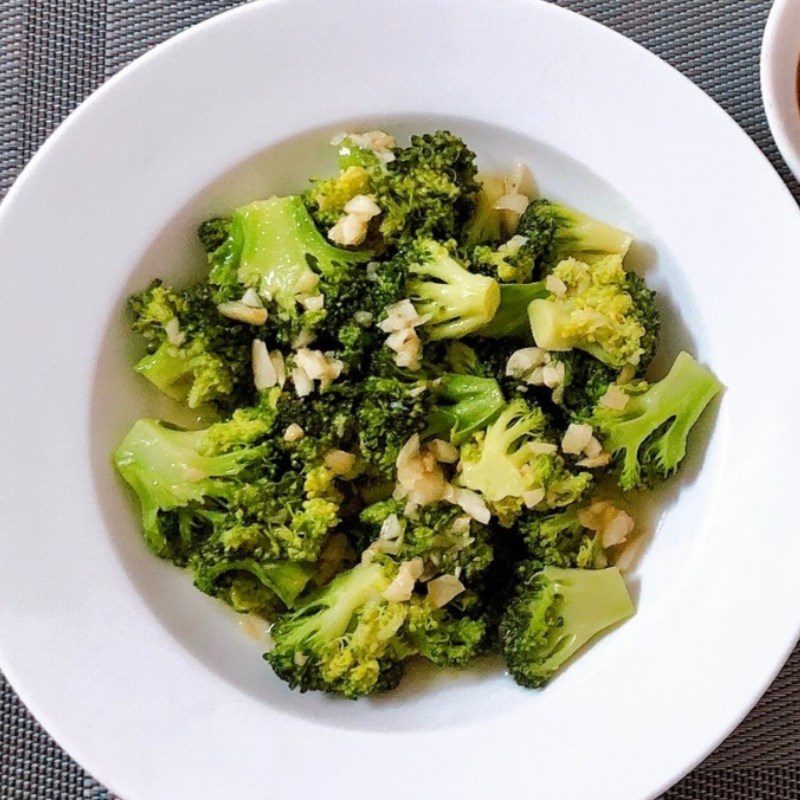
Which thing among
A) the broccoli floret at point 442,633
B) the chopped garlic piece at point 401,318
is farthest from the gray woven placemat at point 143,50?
the chopped garlic piece at point 401,318

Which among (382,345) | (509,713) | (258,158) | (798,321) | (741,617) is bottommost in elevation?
(509,713)

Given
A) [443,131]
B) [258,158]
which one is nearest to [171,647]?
[258,158]

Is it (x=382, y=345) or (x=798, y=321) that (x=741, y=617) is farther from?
(x=382, y=345)

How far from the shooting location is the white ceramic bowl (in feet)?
6.24

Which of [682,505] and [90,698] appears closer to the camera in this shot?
[90,698]

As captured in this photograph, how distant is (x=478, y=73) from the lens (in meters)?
1.84

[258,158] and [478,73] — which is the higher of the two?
[478,73]

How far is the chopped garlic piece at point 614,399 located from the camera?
73.2 inches

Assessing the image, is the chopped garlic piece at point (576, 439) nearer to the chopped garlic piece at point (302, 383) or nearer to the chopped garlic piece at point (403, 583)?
the chopped garlic piece at point (403, 583)

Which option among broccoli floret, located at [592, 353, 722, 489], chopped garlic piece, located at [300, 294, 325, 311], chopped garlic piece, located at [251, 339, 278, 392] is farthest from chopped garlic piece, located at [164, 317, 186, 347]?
broccoli floret, located at [592, 353, 722, 489]

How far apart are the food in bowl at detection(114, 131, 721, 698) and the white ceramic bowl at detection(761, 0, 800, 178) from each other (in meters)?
0.38

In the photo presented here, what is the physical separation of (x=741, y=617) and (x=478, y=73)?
3.79 ft

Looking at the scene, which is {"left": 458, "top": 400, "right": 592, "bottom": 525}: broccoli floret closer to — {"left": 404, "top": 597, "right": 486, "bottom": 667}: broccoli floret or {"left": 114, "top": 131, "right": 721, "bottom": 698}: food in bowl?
{"left": 114, "top": 131, "right": 721, "bottom": 698}: food in bowl

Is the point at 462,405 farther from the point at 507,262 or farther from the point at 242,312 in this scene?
the point at 242,312
